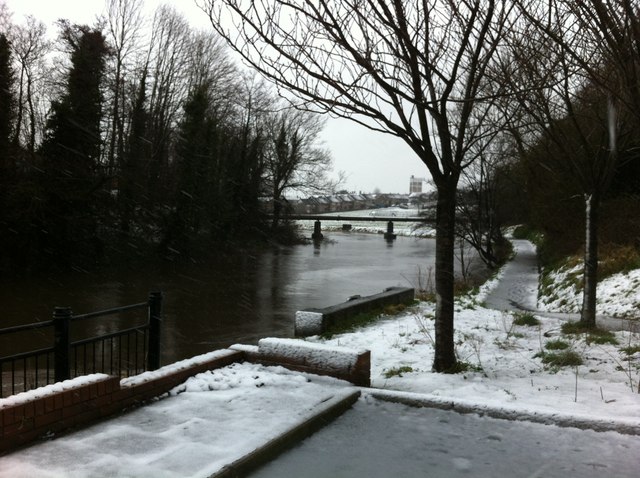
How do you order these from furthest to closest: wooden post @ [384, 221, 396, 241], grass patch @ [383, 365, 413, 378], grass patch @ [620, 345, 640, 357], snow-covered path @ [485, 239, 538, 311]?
wooden post @ [384, 221, 396, 241] → snow-covered path @ [485, 239, 538, 311] → grass patch @ [620, 345, 640, 357] → grass patch @ [383, 365, 413, 378]

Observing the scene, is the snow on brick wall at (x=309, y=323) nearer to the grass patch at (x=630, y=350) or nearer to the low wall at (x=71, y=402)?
the low wall at (x=71, y=402)

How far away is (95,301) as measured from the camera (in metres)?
18.2

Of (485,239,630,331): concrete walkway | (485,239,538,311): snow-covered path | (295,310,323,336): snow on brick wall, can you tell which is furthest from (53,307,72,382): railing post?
(485,239,538,311): snow-covered path

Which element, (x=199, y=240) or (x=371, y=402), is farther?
(x=199, y=240)

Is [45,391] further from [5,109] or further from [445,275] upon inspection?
[5,109]

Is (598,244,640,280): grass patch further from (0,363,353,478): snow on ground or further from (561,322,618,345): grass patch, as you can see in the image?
(0,363,353,478): snow on ground

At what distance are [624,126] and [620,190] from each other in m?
11.9

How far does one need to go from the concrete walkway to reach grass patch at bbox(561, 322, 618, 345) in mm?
584

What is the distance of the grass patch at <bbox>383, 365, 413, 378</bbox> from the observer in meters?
6.38

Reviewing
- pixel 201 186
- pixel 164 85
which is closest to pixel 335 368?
pixel 201 186

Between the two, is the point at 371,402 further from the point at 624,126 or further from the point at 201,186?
Answer: the point at 201,186

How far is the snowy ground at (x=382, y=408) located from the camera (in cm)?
371

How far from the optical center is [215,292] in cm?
2086

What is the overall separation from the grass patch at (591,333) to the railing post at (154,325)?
549cm
